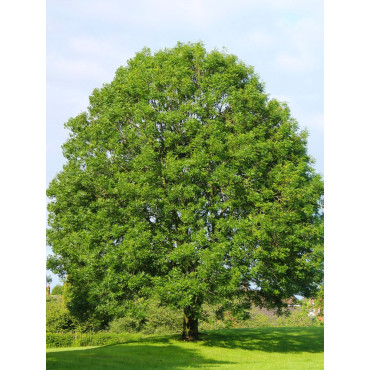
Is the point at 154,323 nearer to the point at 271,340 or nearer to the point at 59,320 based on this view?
the point at 59,320

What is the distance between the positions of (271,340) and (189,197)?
1100cm

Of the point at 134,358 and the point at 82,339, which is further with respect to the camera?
the point at 82,339

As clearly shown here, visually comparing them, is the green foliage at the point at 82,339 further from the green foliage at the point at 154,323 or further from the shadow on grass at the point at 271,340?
the shadow on grass at the point at 271,340

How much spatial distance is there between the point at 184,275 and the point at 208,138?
6612 millimetres

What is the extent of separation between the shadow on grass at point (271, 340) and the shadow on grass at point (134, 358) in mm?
2538

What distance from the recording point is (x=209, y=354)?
21.5 m

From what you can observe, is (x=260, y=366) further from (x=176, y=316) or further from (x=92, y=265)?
(x=176, y=316)

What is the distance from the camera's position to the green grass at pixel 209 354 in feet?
62.8

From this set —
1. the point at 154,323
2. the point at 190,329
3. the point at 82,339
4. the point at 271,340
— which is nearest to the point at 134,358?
the point at 190,329

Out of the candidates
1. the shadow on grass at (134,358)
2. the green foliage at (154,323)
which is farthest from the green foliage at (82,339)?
the shadow on grass at (134,358)

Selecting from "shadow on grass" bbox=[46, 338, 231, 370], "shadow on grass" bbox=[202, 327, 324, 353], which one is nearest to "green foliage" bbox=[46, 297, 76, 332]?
"shadow on grass" bbox=[46, 338, 231, 370]

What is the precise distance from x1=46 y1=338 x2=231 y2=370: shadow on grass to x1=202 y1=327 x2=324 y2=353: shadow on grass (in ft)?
8.33
